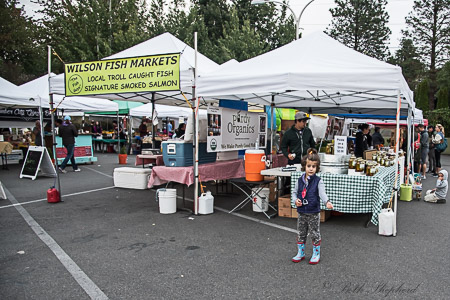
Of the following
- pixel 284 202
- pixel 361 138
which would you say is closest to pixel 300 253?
pixel 284 202

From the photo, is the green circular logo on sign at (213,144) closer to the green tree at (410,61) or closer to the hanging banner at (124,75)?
the hanging banner at (124,75)

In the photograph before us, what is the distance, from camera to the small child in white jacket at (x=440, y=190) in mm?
7844

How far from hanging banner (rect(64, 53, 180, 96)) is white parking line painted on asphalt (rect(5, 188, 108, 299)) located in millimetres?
2699

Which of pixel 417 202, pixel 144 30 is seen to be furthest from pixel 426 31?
pixel 417 202

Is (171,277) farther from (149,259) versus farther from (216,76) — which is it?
(216,76)

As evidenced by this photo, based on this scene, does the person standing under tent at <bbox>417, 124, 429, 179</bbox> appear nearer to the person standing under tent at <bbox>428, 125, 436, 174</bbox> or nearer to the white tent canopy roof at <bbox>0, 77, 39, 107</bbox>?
the person standing under tent at <bbox>428, 125, 436, 174</bbox>

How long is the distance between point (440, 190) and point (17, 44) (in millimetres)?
30143

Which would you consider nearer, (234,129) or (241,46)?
(234,129)

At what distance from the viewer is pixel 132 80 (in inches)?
255

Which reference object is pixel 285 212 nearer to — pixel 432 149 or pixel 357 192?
pixel 357 192

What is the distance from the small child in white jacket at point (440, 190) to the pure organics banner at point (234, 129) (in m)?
4.07

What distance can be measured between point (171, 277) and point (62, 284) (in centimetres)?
112

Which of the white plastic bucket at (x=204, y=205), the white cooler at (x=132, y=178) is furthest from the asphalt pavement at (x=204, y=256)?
the white cooler at (x=132, y=178)

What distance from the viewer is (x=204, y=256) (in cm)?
442
